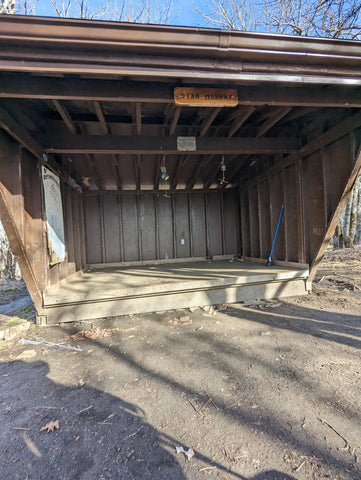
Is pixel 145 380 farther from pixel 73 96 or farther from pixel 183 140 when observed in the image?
pixel 183 140

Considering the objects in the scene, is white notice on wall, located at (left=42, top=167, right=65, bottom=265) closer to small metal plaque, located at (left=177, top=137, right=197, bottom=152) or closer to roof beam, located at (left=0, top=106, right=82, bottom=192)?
roof beam, located at (left=0, top=106, right=82, bottom=192)

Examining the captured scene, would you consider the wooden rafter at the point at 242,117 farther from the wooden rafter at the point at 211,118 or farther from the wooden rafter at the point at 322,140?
the wooden rafter at the point at 322,140

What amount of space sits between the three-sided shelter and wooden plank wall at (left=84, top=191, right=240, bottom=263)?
4 cm

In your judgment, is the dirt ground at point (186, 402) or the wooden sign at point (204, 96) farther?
the wooden sign at point (204, 96)

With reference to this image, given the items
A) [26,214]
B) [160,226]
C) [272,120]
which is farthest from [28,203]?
[160,226]

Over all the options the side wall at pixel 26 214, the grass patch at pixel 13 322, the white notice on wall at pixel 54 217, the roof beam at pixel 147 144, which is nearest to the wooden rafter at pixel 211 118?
the roof beam at pixel 147 144

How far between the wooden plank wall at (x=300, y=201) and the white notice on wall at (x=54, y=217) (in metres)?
4.91

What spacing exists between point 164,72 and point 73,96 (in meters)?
1.05

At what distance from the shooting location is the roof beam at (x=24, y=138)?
8.66 ft

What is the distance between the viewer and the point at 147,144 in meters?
4.12

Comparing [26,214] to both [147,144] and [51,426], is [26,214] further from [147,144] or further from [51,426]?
[51,426]

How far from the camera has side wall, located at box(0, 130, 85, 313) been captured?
2959 mm

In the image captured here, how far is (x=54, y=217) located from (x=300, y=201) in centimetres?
497

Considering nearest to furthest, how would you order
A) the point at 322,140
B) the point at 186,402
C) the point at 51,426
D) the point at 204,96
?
1. the point at 51,426
2. the point at 186,402
3. the point at 204,96
4. the point at 322,140
